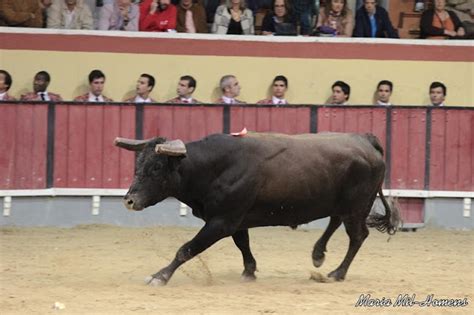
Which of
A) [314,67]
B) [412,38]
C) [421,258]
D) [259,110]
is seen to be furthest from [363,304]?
[412,38]

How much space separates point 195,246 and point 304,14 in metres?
6.13

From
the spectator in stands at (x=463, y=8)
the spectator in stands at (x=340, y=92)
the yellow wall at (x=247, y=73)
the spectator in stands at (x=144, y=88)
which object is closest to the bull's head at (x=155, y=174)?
the spectator in stands at (x=144, y=88)

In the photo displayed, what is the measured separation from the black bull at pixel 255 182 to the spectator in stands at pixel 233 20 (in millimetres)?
4608

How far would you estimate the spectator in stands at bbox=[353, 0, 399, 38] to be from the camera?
47.5 ft

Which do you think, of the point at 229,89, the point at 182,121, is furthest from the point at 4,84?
the point at 229,89

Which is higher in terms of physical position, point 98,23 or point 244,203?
point 98,23

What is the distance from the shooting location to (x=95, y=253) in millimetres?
10984

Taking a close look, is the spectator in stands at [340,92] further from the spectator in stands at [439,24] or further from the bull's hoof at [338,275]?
the bull's hoof at [338,275]

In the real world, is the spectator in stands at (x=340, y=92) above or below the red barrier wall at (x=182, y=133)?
above

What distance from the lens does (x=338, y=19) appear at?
14508 mm

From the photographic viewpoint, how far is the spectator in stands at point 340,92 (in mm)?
13953

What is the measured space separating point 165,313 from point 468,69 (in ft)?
25.7

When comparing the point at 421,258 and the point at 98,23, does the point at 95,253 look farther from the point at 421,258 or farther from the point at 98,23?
the point at 98,23

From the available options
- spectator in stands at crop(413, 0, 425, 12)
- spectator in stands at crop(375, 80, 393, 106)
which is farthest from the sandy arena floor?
spectator in stands at crop(413, 0, 425, 12)
